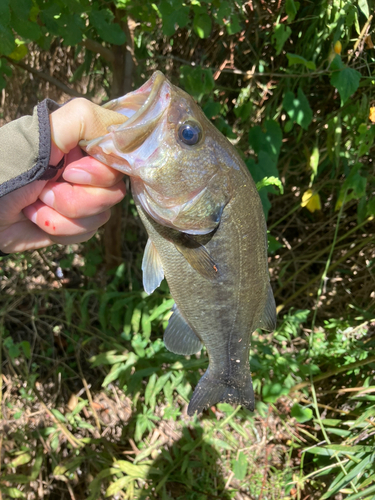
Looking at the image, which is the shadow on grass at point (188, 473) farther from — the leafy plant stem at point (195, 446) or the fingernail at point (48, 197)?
the fingernail at point (48, 197)

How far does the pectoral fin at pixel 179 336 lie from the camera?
1.63 metres

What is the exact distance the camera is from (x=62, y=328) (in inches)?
131

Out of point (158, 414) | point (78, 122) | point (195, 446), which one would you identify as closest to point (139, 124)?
point (78, 122)

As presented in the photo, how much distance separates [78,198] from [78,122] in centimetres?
27

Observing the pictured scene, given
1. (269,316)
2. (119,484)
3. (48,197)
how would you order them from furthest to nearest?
1. (119,484)
2. (269,316)
3. (48,197)

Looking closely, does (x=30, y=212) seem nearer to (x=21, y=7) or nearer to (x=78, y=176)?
(x=78, y=176)

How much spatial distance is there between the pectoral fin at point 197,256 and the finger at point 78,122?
49 cm

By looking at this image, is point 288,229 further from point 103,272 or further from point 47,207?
point 47,207

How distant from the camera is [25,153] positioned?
114cm

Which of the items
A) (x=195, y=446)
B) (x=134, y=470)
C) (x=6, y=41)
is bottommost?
(x=134, y=470)

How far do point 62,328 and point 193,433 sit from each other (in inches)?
60.3

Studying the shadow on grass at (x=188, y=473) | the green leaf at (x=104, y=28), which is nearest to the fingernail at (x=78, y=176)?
the green leaf at (x=104, y=28)

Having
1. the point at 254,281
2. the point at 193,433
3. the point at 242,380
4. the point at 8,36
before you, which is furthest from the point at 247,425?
the point at 8,36

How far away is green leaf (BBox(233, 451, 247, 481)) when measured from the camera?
101 inches
